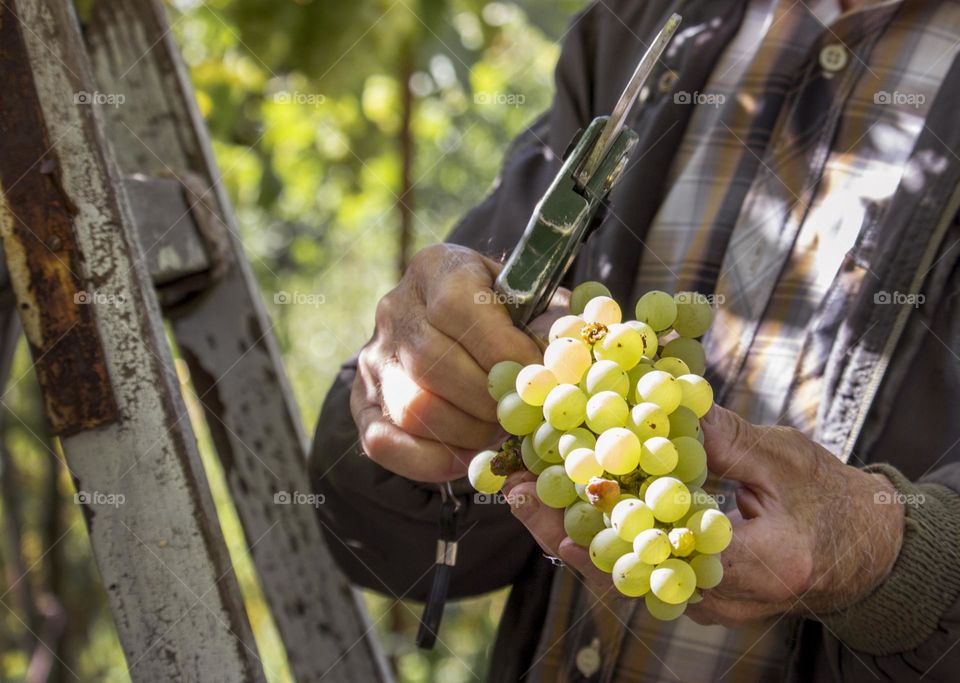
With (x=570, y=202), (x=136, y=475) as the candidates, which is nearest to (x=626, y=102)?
(x=570, y=202)

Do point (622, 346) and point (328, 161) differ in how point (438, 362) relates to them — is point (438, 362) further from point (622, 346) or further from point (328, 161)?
point (328, 161)

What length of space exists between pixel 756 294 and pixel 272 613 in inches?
37.3

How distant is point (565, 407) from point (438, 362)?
241mm

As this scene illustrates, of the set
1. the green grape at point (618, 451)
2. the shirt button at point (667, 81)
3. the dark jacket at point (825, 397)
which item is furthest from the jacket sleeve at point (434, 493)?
the green grape at point (618, 451)

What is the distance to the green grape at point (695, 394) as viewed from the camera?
3.14 feet

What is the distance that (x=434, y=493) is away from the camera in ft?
5.07

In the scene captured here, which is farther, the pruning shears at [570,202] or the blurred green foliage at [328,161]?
the blurred green foliage at [328,161]

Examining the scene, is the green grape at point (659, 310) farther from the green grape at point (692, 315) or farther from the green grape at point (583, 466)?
the green grape at point (583, 466)

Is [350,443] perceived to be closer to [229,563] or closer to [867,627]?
[229,563]

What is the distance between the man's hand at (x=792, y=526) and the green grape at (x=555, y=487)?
15 cm

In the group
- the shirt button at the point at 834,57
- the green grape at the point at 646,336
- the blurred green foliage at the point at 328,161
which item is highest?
the shirt button at the point at 834,57

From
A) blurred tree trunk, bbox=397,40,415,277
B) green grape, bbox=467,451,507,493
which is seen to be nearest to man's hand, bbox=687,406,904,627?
green grape, bbox=467,451,507,493

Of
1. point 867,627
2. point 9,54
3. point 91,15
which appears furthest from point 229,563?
point 91,15

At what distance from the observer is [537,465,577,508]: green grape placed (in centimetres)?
97
